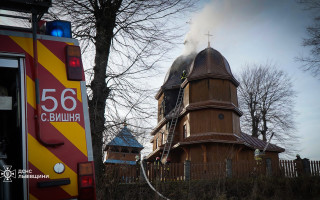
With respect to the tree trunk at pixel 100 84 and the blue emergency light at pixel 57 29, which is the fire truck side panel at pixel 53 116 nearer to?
the blue emergency light at pixel 57 29

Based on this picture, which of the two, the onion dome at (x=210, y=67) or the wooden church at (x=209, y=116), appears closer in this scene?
the wooden church at (x=209, y=116)

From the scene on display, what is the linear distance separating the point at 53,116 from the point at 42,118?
11 cm

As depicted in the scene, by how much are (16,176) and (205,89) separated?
24.6 m

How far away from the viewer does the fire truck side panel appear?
291 cm

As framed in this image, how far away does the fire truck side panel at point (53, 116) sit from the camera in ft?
9.55

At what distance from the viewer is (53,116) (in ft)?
10.1

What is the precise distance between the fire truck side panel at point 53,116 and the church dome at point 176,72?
2980 cm

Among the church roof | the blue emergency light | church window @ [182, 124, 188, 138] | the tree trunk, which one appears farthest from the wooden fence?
the blue emergency light

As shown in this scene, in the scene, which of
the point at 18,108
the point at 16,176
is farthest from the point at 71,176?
the point at 18,108

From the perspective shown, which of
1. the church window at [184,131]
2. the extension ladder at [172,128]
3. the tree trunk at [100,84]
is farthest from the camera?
the extension ladder at [172,128]

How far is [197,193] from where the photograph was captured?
12188 mm

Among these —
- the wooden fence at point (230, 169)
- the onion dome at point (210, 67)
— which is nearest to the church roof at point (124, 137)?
the wooden fence at point (230, 169)

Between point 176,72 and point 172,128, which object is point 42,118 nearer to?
point 172,128

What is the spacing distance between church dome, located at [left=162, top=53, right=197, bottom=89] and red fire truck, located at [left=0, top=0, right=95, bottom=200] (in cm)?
2978
